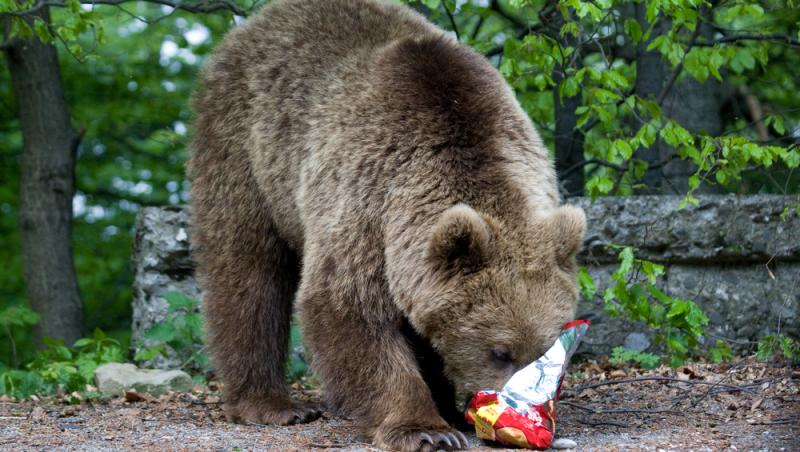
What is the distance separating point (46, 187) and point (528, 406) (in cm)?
701

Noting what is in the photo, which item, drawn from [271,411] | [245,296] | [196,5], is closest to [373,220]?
[245,296]

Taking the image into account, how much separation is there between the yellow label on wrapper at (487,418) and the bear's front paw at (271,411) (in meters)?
1.53

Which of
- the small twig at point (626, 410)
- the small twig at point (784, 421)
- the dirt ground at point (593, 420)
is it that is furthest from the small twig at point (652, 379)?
the small twig at point (784, 421)

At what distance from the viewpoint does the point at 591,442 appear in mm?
4578

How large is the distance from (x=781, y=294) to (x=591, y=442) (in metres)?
3.21

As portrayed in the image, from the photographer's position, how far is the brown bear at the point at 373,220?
4.49m

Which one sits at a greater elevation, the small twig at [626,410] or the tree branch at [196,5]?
the tree branch at [196,5]

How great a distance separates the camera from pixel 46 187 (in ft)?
32.4

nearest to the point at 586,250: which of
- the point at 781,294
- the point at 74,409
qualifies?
the point at 781,294

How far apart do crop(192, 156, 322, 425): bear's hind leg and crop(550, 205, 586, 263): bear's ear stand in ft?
6.24

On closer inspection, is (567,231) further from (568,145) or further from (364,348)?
(568,145)

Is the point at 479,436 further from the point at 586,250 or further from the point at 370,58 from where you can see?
the point at 586,250

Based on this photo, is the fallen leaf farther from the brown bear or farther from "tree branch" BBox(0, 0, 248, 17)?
"tree branch" BBox(0, 0, 248, 17)

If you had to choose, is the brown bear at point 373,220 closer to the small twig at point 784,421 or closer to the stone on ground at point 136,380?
the stone on ground at point 136,380
